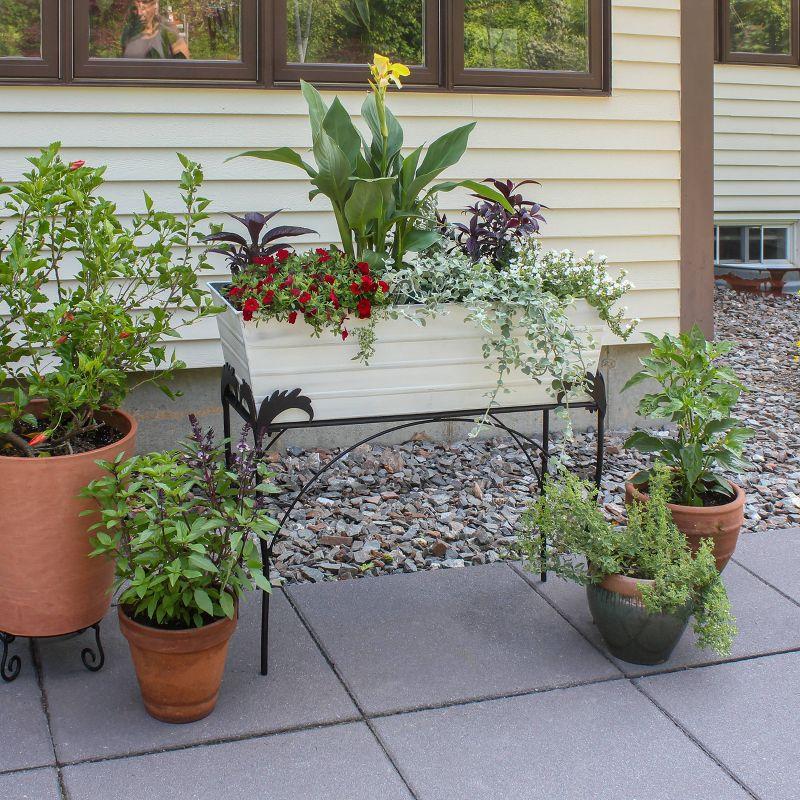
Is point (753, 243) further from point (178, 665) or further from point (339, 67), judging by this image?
point (178, 665)

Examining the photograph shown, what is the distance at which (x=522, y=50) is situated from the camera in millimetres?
4559

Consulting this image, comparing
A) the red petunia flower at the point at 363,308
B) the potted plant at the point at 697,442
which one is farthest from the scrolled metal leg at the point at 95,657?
the potted plant at the point at 697,442

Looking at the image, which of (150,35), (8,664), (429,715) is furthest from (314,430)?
(429,715)

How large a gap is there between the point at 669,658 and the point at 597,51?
A: 295 centimetres

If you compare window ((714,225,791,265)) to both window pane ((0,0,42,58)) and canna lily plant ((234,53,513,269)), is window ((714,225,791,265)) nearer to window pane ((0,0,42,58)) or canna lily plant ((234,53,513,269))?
window pane ((0,0,42,58))

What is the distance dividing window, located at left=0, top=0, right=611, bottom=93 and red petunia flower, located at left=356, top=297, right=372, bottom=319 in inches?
74.2

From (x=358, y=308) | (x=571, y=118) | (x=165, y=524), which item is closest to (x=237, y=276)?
(x=358, y=308)

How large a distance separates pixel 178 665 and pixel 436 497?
1826 millimetres

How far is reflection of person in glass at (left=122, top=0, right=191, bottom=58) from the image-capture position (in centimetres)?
399

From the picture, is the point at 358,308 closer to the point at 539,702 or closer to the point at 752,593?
the point at 539,702

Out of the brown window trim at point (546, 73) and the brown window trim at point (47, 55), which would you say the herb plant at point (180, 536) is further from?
the brown window trim at point (546, 73)

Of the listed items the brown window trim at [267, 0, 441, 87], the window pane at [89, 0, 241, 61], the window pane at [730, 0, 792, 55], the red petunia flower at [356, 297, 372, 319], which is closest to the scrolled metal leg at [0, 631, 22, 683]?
the red petunia flower at [356, 297, 372, 319]

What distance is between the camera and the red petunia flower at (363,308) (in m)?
2.60

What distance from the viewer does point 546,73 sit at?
4531 millimetres
